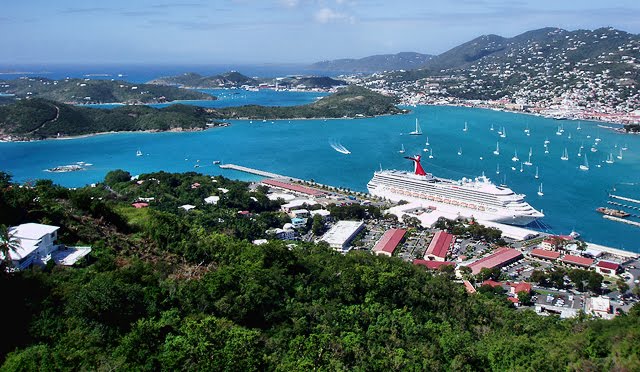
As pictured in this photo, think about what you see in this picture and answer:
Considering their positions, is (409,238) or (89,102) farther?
(89,102)

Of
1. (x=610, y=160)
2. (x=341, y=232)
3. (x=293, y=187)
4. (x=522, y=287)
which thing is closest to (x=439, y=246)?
(x=341, y=232)

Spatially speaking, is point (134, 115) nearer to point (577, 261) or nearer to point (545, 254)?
point (545, 254)

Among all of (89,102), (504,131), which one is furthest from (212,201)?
(89,102)

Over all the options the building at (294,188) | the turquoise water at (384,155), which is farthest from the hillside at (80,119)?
the building at (294,188)

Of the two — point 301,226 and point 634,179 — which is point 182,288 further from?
point 634,179

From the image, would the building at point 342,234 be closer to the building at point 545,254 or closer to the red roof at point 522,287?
the red roof at point 522,287
